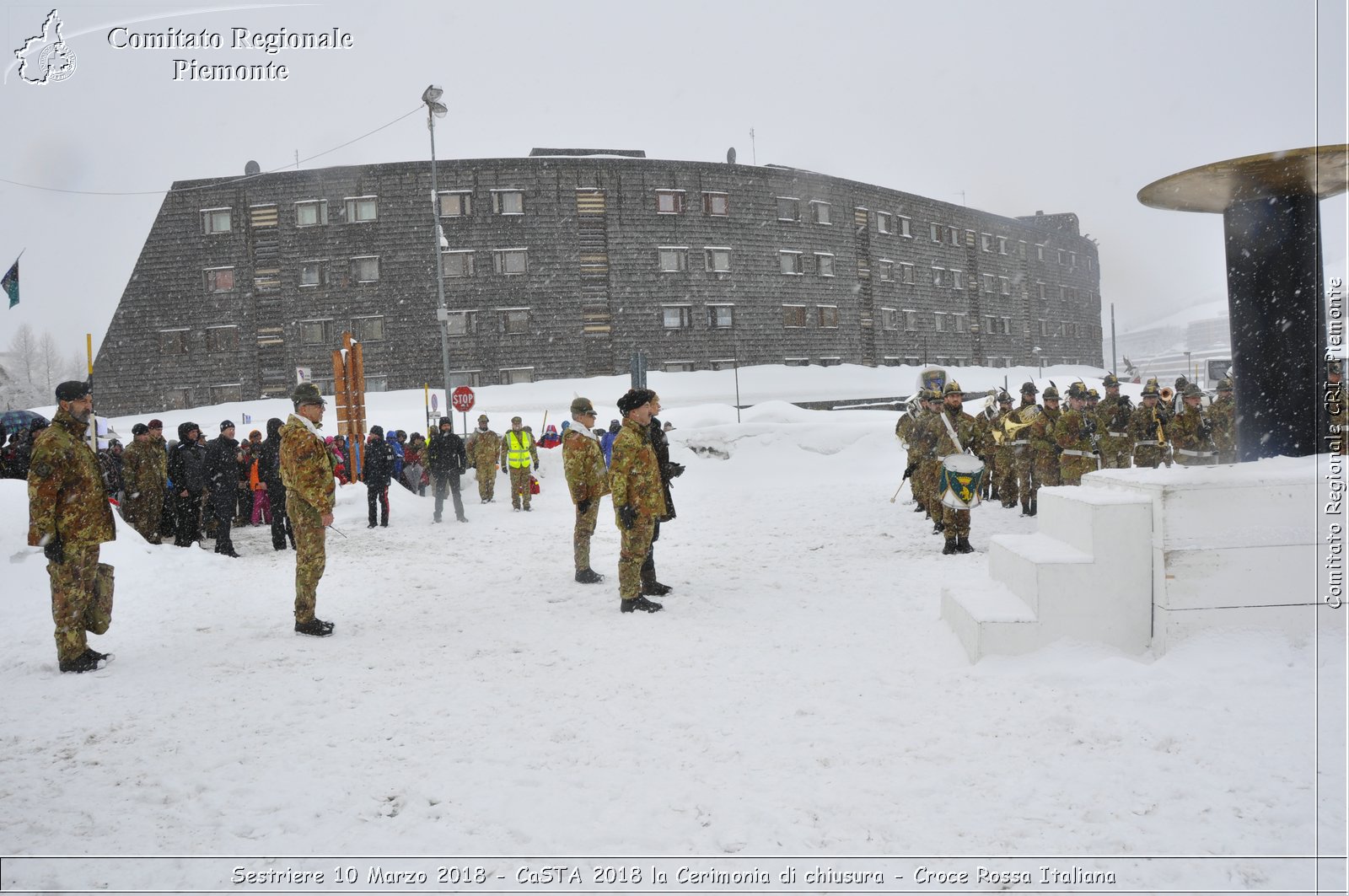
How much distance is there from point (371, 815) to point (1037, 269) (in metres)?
56.8

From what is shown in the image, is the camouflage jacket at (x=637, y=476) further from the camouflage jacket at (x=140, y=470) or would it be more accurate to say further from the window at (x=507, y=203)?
the window at (x=507, y=203)

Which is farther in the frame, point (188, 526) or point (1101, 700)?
point (188, 526)

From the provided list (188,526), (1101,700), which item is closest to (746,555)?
(1101,700)

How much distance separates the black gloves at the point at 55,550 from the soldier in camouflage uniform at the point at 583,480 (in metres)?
4.10

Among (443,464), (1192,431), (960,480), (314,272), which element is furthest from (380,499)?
(314,272)

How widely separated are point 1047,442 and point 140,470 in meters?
12.8

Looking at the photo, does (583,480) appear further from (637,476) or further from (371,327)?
(371,327)

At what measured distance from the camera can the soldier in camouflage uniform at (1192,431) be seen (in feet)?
38.5

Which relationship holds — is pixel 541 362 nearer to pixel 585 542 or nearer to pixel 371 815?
pixel 585 542

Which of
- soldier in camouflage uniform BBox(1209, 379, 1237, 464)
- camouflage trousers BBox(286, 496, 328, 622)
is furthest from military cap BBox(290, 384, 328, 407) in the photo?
soldier in camouflage uniform BBox(1209, 379, 1237, 464)

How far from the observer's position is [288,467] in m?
6.26

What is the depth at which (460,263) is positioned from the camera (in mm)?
33844

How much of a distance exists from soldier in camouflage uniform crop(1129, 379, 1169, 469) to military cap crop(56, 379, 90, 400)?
1261 cm

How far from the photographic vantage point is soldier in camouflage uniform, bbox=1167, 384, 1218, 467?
11.8 meters
